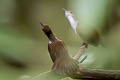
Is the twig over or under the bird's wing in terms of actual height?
under

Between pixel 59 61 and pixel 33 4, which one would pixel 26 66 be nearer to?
pixel 59 61

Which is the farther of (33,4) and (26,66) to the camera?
(33,4)

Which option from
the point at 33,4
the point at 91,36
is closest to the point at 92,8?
the point at 91,36

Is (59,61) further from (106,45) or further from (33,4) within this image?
(33,4)

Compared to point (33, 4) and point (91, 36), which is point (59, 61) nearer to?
point (91, 36)

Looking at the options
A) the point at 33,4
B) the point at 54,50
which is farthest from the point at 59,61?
the point at 33,4

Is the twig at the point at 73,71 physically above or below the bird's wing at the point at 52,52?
below

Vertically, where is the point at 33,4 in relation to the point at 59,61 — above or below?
above

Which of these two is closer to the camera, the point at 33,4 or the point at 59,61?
the point at 59,61

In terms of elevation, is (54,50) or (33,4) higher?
(33,4)
